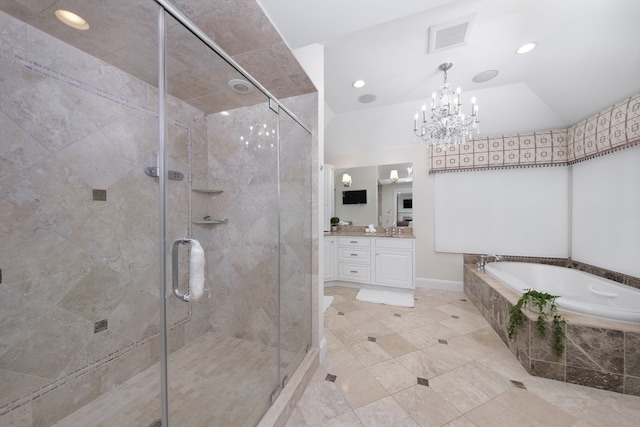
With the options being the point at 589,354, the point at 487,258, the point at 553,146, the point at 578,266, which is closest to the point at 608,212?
the point at 578,266

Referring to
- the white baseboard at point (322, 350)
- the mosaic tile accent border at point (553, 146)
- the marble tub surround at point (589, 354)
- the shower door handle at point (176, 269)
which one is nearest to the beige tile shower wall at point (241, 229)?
the white baseboard at point (322, 350)

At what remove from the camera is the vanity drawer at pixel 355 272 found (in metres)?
3.39

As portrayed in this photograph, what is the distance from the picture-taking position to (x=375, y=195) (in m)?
3.73

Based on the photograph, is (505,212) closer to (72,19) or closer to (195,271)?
(195,271)

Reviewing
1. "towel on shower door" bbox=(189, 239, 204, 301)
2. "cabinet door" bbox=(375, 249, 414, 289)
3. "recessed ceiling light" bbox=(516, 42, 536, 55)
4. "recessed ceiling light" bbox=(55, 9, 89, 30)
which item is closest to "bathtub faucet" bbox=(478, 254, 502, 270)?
"cabinet door" bbox=(375, 249, 414, 289)

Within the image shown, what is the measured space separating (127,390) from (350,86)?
348cm

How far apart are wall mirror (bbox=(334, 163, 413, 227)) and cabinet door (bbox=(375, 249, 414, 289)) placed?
591 millimetres

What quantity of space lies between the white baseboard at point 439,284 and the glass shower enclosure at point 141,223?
242 cm

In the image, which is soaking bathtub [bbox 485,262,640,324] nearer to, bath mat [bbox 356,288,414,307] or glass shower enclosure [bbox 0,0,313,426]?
bath mat [bbox 356,288,414,307]

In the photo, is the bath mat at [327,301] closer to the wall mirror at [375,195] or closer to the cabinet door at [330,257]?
the cabinet door at [330,257]

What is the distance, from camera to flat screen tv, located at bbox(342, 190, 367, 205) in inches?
150

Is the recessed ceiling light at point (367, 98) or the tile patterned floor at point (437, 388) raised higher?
the recessed ceiling light at point (367, 98)

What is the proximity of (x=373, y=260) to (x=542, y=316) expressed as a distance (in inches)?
75.9

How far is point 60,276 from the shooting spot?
50.8 inches
